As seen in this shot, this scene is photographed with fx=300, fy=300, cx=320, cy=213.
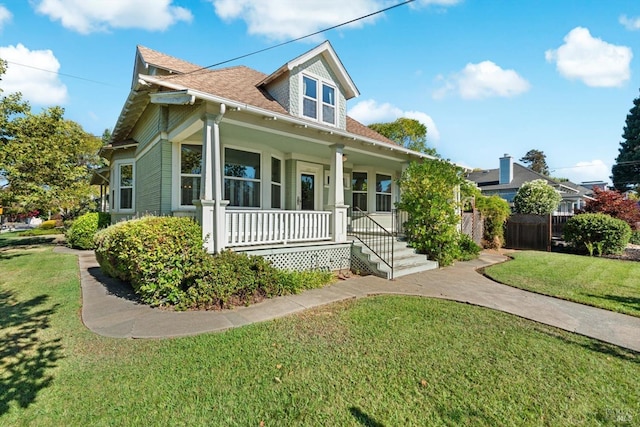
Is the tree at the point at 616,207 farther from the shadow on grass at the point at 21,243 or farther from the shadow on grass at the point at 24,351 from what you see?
the shadow on grass at the point at 21,243

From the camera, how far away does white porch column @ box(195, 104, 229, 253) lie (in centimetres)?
598

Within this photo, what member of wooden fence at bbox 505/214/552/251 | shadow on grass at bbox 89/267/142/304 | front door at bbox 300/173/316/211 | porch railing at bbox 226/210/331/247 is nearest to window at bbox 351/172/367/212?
front door at bbox 300/173/316/211

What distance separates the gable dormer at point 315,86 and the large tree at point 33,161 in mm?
9294

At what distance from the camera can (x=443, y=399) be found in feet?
8.89

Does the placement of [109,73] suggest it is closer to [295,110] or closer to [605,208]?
[295,110]

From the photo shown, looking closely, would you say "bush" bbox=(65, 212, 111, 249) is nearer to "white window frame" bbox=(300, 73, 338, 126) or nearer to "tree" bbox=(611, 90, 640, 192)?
"white window frame" bbox=(300, 73, 338, 126)

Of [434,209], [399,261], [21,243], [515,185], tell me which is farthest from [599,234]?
[21,243]

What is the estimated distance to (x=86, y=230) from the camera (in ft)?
43.1

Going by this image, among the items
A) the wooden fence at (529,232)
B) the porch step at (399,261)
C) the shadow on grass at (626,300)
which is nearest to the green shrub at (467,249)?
the porch step at (399,261)

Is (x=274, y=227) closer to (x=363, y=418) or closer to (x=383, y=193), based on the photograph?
(x=363, y=418)

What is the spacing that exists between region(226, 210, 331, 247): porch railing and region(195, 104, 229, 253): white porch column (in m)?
0.41

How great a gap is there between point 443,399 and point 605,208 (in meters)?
17.9

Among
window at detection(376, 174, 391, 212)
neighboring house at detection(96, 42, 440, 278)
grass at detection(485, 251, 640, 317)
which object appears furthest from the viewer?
window at detection(376, 174, 391, 212)

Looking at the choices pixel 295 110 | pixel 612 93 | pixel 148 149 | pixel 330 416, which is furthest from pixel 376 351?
pixel 612 93
